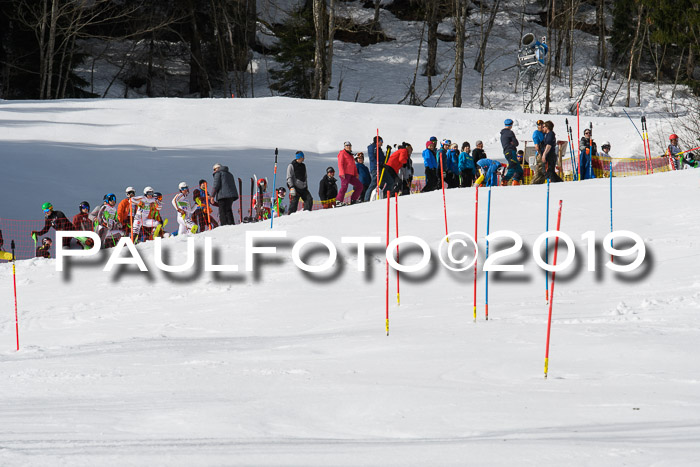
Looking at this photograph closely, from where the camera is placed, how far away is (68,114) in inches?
1033

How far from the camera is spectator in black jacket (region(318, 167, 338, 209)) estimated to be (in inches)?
650

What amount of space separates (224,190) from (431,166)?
4.03 m

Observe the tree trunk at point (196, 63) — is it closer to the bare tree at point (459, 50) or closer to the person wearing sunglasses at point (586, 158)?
the bare tree at point (459, 50)

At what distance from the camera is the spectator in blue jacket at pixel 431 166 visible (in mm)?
16391

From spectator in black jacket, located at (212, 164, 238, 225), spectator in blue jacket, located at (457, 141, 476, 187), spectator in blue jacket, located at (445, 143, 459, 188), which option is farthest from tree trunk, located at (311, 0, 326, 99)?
spectator in black jacket, located at (212, 164, 238, 225)

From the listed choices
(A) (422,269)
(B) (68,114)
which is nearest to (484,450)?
(A) (422,269)

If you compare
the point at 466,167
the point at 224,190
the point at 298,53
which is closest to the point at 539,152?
the point at 466,167

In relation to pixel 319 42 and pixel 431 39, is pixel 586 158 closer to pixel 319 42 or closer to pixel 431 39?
pixel 319 42

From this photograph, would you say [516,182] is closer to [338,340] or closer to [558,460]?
Result: [338,340]

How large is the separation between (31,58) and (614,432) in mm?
36519

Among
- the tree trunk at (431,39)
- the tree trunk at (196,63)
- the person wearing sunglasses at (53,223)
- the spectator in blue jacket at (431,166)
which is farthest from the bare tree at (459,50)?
the person wearing sunglasses at (53,223)

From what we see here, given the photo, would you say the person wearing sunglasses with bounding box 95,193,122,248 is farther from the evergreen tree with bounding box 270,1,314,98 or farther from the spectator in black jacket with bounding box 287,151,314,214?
the evergreen tree with bounding box 270,1,314,98

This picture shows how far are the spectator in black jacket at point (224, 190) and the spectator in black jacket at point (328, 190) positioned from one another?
1.94 metres

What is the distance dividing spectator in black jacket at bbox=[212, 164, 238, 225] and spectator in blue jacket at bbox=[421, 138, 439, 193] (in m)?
3.72
